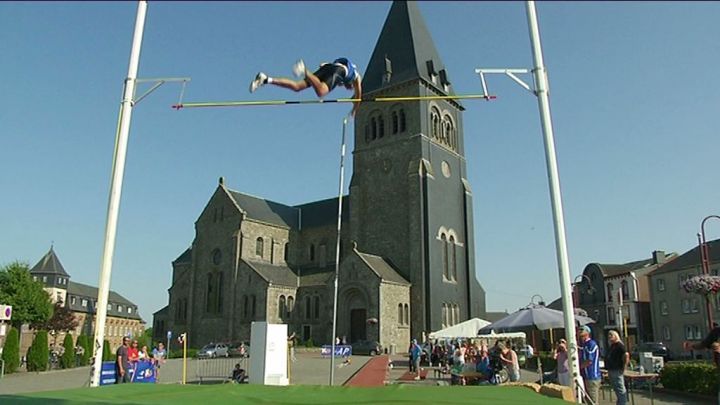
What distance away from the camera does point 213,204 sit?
52.6m

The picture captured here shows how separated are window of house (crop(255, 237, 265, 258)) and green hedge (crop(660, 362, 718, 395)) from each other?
38.6 meters

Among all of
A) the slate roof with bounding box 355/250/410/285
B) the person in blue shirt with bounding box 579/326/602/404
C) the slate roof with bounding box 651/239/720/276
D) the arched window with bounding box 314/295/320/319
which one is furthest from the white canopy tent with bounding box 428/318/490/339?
the slate roof with bounding box 651/239/720/276

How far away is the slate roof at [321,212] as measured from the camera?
5182cm

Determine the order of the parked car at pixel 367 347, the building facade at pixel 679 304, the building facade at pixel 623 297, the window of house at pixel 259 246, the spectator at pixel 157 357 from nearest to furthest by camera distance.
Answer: the spectator at pixel 157 357
the parked car at pixel 367 347
the building facade at pixel 679 304
the window of house at pixel 259 246
the building facade at pixel 623 297

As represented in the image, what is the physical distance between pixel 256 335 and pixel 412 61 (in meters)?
35.9

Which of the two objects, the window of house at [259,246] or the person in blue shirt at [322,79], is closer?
the person in blue shirt at [322,79]

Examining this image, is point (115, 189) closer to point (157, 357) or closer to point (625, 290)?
point (157, 357)

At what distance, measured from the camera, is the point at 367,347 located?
39.2 meters

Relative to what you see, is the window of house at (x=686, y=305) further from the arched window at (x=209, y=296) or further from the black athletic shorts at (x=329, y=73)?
the black athletic shorts at (x=329, y=73)

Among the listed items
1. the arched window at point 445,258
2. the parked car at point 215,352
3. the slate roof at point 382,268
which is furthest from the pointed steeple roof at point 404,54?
the parked car at point 215,352

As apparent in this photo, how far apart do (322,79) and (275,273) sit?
38410 millimetres

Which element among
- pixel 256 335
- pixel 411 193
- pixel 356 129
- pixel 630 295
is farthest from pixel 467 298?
pixel 256 335

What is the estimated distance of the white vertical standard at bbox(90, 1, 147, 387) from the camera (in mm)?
10844

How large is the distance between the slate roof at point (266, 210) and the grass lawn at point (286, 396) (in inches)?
1674
